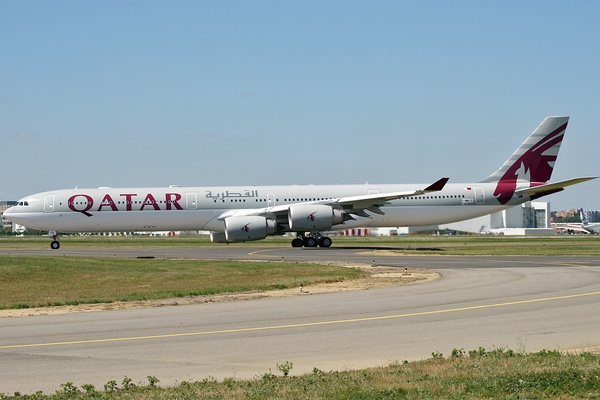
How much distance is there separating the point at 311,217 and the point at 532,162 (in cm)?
1598

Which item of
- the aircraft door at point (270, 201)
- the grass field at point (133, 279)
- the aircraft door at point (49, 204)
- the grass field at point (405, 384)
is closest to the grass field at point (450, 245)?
the aircraft door at point (49, 204)

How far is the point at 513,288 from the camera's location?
2212cm

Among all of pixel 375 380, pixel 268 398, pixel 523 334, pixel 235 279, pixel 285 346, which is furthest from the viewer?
pixel 235 279

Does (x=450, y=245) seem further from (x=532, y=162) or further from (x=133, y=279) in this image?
(x=133, y=279)

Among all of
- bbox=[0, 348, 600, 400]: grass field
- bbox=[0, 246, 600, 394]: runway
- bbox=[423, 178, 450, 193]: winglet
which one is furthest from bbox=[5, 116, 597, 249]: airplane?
bbox=[0, 348, 600, 400]: grass field

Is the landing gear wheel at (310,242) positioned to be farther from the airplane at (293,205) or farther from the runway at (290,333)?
the runway at (290,333)

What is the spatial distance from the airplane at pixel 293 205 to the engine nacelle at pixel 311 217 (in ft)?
0.20

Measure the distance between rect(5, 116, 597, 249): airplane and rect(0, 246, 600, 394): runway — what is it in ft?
89.5

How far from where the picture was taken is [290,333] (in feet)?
47.5

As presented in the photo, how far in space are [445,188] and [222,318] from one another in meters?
38.3

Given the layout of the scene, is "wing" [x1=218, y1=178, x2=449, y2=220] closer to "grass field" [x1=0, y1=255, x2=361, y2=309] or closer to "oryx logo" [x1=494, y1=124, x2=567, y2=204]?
"oryx logo" [x1=494, y1=124, x2=567, y2=204]

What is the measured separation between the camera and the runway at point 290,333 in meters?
11.4

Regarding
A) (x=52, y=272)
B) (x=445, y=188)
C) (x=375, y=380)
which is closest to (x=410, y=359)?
(x=375, y=380)

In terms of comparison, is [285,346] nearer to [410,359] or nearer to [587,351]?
[410,359]
